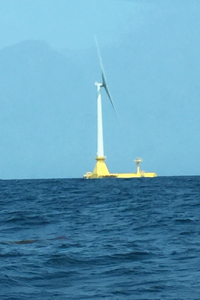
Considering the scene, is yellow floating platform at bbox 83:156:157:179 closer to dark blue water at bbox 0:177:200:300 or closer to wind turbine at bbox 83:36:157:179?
wind turbine at bbox 83:36:157:179

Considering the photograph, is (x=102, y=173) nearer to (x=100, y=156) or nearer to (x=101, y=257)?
(x=100, y=156)

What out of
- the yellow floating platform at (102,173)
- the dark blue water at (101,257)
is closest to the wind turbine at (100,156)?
the yellow floating platform at (102,173)

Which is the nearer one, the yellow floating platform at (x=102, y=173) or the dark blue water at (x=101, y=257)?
the dark blue water at (x=101, y=257)

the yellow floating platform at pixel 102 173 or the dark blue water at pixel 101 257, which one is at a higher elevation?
the yellow floating platform at pixel 102 173

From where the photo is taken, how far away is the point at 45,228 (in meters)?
24.8

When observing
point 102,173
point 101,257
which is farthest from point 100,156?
point 101,257

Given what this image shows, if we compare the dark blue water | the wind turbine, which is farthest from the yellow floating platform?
the dark blue water

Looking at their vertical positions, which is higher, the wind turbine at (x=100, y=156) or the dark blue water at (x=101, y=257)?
the wind turbine at (x=100, y=156)

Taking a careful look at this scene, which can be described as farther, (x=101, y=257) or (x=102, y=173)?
(x=102, y=173)

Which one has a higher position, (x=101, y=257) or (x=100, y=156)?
(x=100, y=156)

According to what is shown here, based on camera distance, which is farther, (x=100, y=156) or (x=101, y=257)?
(x=100, y=156)

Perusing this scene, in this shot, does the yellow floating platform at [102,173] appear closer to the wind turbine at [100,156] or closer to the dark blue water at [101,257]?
the wind turbine at [100,156]

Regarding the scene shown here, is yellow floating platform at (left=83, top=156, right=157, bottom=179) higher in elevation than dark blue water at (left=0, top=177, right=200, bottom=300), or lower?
higher

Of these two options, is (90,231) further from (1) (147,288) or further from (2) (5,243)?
(1) (147,288)
